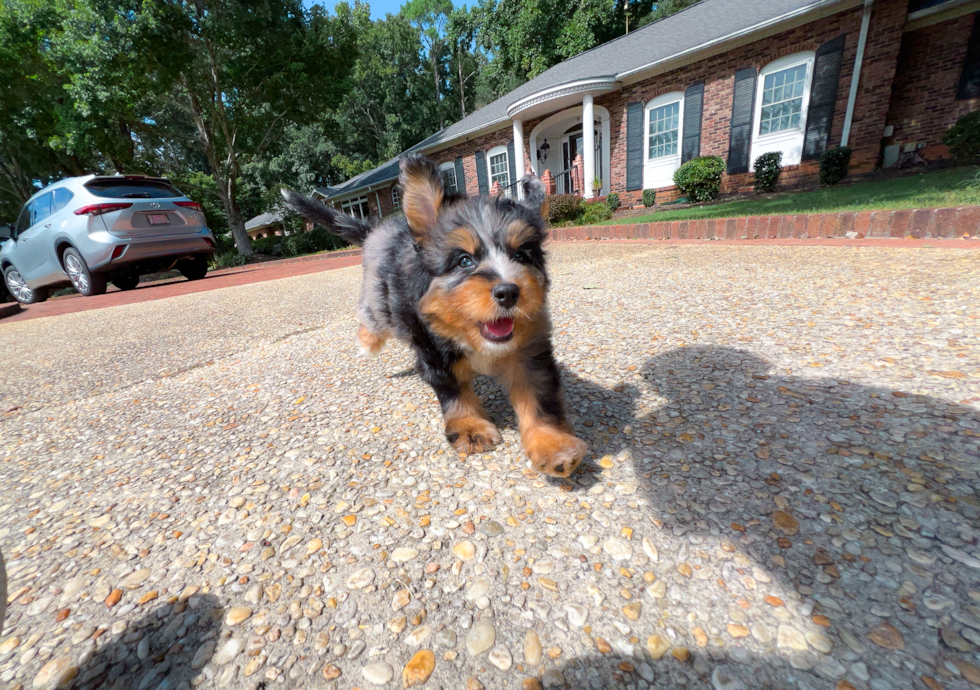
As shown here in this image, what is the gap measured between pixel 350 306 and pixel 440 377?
458 cm

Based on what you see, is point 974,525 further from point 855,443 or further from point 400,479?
point 400,479

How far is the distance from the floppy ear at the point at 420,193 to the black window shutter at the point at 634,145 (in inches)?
669

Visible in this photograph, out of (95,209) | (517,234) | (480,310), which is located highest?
(95,209)

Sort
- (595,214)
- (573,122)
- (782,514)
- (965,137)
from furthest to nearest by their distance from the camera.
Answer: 1. (573,122)
2. (595,214)
3. (965,137)
4. (782,514)

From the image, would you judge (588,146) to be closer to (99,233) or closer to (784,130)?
(784,130)

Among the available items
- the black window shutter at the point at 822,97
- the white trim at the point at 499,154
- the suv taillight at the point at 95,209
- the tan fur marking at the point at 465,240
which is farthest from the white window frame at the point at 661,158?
the suv taillight at the point at 95,209

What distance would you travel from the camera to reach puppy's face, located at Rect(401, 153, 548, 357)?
198 cm

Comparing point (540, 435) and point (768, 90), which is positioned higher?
point (768, 90)

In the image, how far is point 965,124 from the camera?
11.4m

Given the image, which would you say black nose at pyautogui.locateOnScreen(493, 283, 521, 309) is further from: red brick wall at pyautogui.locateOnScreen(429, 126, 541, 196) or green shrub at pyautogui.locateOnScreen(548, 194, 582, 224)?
red brick wall at pyautogui.locateOnScreen(429, 126, 541, 196)

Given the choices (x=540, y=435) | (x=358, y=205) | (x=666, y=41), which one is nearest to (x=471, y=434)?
(x=540, y=435)

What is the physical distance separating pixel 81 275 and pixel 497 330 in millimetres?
13189

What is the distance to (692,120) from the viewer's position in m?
15.2

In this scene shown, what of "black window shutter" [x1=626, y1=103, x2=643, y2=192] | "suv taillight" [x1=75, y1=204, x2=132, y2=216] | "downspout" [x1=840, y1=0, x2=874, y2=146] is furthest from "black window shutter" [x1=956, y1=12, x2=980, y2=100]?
"suv taillight" [x1=75, y1=204, x2=132, y2=216]
